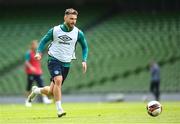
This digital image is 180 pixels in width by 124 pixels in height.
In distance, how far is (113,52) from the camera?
119 ft

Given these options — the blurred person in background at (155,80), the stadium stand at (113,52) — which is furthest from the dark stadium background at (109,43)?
the blurred person in background at (155,80)

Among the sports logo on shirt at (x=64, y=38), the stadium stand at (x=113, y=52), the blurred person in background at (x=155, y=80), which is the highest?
the stadium stand at (x=113, y=52)

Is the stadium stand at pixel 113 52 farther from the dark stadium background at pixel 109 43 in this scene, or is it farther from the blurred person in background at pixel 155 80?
the blurred person in background at pixel 155 80

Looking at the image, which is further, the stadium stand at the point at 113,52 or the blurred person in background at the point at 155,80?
the stadium stand at the point at 113,52

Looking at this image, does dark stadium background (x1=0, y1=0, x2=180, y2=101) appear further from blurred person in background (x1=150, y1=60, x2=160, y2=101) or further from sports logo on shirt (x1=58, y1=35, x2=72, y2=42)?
sports logo on shirt (x1=58, y1=35, x2=72, y2=42)

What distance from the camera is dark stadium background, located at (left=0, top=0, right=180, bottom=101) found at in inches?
1379

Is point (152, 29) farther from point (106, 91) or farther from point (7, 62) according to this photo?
point (7, 62)

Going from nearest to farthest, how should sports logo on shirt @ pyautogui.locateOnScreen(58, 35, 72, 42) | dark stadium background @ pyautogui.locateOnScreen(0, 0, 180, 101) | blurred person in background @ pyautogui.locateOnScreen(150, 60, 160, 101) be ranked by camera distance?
sports logo on shirt @ pyautogui.locateOnScreen(58, 35, 72, 42) → blurred person in background @ pyautogui.locateOnScreen(150, 60, 160, 101) → dark stadium background @ pyautogui.locateOnScreen(0, 0, 180, 101)

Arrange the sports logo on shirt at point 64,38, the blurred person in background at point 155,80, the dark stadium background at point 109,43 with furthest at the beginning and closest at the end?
the dark stadium background at point 109,43 < the blurred person in background at point 155,80 < the sports logo on shirt at point 64,38

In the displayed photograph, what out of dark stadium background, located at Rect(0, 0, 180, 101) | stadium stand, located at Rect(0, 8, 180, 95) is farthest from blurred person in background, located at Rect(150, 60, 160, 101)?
stadium stand, located at Rect(0, 8, 180, 95)

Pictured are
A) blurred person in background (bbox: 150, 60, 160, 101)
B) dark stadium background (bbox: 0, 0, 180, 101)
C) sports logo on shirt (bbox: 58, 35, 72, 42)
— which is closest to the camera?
sports logo on shirt (bbox: 58, 35, 72, 42)

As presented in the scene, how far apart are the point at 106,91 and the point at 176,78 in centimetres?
352

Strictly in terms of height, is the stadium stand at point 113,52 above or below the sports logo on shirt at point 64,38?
above

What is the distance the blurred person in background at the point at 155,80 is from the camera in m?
32.2
